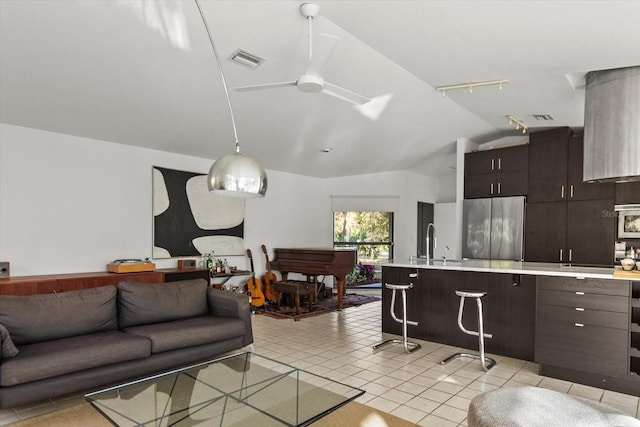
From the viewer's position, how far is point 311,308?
6.66 m

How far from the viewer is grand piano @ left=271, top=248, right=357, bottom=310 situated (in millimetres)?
6473

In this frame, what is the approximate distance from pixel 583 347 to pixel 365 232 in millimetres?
5753

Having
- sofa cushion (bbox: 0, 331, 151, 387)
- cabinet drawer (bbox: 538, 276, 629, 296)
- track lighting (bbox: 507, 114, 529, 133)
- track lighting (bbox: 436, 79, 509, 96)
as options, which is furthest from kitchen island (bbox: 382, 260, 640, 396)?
sofa cushion (bbox: 0, 331, 151, 387)

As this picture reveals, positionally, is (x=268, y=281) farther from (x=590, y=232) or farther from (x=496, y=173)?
(x=590, y=232)

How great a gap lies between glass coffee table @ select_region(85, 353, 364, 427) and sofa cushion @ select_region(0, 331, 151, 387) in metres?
0.69

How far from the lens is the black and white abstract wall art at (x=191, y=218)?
18.5ft

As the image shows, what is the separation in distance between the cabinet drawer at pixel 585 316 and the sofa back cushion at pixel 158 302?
3.48 meters

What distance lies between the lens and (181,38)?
3.46 meters

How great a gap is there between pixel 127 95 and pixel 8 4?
1.38m

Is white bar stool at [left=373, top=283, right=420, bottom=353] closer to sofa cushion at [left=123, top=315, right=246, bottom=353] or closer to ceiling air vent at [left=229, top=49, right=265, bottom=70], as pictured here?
sofa cushion at [left=123, top=315, right=246, bottom=353]

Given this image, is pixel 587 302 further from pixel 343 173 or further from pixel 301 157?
pixel 343 173

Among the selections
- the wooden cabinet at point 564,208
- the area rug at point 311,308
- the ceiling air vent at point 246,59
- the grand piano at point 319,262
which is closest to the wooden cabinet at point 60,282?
the area rug at point 311,308

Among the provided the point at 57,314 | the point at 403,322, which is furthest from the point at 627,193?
the point at 57,314

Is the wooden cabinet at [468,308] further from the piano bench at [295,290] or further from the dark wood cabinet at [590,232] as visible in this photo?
the dark wood cabinet at [590,232]
